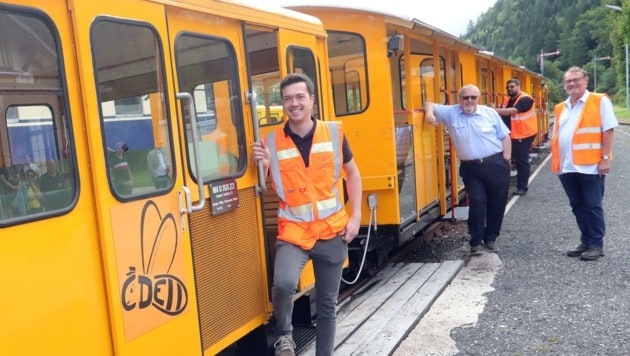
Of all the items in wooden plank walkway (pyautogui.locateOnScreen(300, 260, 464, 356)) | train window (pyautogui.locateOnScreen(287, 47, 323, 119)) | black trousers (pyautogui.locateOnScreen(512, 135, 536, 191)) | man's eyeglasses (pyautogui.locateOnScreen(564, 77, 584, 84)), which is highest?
train window (pyautogui.locateOnScreen(287, 47, 323, 119))

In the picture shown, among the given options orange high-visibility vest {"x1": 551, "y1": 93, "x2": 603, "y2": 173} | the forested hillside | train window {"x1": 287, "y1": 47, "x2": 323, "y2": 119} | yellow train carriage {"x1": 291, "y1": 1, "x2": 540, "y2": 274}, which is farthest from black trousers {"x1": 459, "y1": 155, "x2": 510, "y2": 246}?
the forested hillside

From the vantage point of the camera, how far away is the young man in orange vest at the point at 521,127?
10508 mm

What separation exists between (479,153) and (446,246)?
1629 mm

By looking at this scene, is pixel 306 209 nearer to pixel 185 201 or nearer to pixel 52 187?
pixel 185 201

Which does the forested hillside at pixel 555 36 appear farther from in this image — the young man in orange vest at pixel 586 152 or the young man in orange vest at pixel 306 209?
the young man in orange vest at pixel 306 209

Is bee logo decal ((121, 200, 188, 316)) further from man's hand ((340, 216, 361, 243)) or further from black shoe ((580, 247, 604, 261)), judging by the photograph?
black shoe ((580, 247, 604, 261))

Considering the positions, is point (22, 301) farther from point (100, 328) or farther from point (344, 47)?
point (344, 47)

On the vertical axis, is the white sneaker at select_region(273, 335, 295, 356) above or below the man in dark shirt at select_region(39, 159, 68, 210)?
below

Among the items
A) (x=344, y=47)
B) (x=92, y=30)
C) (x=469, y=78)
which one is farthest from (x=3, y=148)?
(x=469, y=78)

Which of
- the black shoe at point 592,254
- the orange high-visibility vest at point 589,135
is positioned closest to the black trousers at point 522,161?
the black shoe at point 592,254

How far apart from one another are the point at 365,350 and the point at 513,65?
1199 centimetres

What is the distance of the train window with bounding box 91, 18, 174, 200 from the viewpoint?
271 cm

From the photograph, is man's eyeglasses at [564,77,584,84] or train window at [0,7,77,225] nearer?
train window at [0,7,77,225]

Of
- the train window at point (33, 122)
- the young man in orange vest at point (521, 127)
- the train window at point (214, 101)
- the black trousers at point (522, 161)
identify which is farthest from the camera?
the black trousers at point (522, 161)
